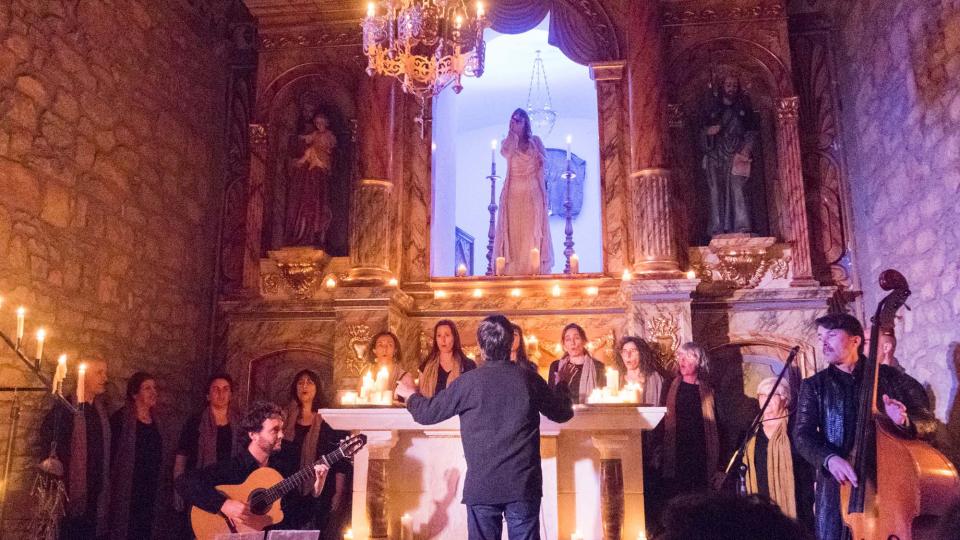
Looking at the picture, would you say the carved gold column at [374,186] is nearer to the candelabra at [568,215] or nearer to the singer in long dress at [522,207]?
the singer in long dress at [522,207]

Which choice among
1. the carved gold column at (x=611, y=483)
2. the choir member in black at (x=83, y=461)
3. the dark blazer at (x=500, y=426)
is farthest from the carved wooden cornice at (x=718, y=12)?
the choir member in black at (x=83, y=461)

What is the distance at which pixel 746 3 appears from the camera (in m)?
8.38

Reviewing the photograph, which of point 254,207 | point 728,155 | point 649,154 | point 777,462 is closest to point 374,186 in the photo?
point 254,207

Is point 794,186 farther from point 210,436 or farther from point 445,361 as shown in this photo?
point 210,436

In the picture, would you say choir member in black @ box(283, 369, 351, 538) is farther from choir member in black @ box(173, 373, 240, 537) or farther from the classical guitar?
the classical guitar

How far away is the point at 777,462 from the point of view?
5.11m

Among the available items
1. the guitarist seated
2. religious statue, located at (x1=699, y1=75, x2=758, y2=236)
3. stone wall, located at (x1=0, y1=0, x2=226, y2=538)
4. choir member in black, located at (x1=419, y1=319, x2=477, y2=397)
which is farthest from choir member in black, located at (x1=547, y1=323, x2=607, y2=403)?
stone wall, located at (x1=0, y1=0, x2=226, y2=538)

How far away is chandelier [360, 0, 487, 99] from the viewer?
185 inches

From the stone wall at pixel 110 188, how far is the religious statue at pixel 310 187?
36.6 inches

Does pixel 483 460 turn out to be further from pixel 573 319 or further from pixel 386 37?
pixel 573 319

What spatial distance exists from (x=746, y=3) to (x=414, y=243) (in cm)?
439

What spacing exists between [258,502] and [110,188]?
3.95 meters

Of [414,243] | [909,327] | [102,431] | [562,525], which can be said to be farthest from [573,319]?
[102,431]

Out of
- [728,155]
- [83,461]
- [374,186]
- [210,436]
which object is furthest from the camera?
[728,155]
